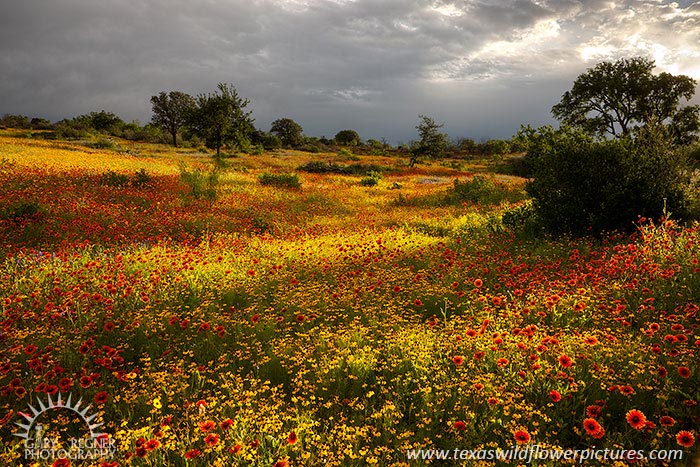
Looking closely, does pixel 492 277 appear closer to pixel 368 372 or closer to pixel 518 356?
pixel 518 356

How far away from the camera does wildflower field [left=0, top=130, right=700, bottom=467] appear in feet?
9.71

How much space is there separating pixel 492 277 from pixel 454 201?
1229cm

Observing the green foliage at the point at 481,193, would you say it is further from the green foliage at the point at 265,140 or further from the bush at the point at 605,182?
the green foliage at the point at 265,140

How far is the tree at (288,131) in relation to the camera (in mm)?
91125

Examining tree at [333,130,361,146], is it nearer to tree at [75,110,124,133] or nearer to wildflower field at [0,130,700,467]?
tree at [75,110,124,133]

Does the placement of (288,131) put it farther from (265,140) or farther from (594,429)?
(594,429)

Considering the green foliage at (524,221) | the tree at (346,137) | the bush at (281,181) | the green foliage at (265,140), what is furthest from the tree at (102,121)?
the green foliage at (524,221)

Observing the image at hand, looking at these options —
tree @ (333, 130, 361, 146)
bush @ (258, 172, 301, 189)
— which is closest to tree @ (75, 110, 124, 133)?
tree @ (333, 130, 361, 146)

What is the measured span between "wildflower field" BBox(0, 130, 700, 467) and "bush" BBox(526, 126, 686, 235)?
75 cm

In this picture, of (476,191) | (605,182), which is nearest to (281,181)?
(476,191)

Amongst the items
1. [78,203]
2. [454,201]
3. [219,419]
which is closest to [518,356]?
[219,419]

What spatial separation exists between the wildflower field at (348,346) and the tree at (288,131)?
84406 mm

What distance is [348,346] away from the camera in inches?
171

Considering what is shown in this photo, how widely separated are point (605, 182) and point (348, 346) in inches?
324
